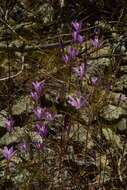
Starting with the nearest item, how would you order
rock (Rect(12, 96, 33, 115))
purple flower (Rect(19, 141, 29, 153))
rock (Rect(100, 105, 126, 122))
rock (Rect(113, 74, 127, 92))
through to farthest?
purple flower (Rect(19, 141, 29, 153)) → rock (Rect(100, 105, 126, 122)) → rock (Rect(12, 96, 33, 115)) → rock (Rect(113, 74, 127, 92))

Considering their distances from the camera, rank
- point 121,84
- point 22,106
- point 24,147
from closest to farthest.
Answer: point 24,147 < point 22,106 < point 121,84

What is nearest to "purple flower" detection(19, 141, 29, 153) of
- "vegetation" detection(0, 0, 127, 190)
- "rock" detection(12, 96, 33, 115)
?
"vegetation" detection(0, 0, 127, 190)

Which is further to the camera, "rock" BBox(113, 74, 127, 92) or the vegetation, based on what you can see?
"rock" BBox(113, 74, 127, 92)

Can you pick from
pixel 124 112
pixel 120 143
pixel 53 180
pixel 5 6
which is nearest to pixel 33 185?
pixel 53 180

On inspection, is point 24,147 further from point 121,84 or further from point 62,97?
point 121,84

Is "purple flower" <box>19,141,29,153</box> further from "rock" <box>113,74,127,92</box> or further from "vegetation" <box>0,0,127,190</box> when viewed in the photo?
"rock" <box>113,74,127,92</box>

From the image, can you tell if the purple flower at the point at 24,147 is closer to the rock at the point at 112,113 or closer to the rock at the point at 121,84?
the rock at the point at 112,113

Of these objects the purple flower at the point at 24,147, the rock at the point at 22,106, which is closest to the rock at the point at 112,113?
the rock at the point at 22,106

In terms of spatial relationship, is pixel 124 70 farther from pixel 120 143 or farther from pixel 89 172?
pixel 89 172

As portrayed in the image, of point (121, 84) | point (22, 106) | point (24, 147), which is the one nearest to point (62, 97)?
point (22, 106)
